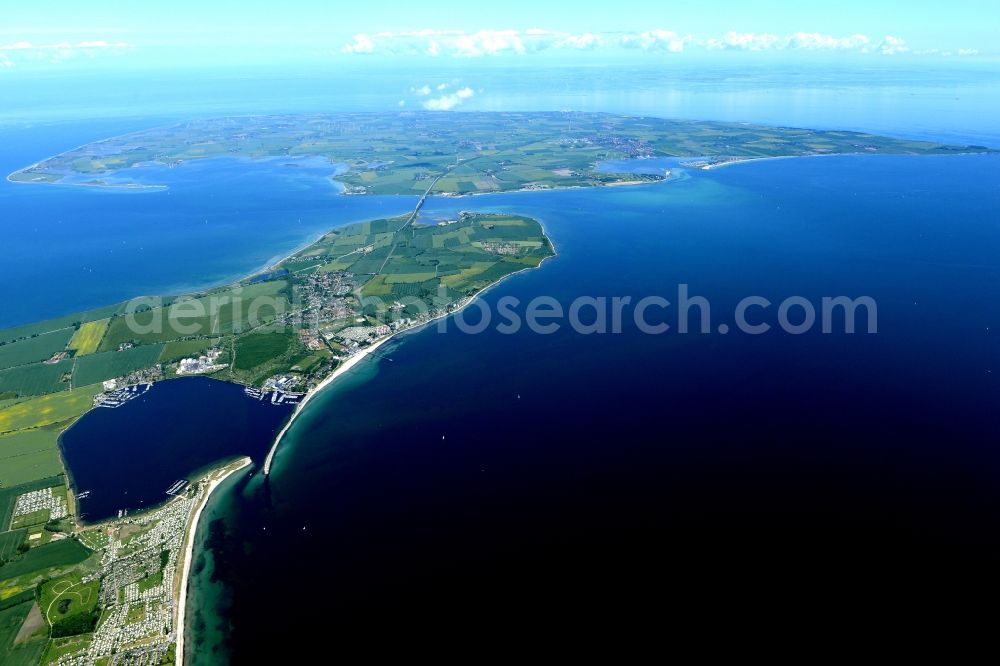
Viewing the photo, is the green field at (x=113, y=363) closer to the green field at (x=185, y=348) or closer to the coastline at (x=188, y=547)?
the green field at (x=185, y=348)

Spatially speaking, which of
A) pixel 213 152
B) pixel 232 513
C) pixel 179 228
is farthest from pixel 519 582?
pixel 213 152

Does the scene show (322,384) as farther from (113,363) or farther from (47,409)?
(47,409)

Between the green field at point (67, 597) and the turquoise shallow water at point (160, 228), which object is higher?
the turquoise shallow water at point (160, 228)

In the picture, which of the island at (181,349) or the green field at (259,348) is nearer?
the island at (181,349)

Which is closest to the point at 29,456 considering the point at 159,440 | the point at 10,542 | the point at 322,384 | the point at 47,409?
the point at 47,409

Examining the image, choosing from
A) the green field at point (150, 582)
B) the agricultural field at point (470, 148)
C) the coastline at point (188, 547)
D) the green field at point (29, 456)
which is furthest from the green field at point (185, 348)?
the agricultural field at point (470, 148)
